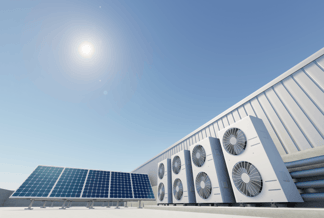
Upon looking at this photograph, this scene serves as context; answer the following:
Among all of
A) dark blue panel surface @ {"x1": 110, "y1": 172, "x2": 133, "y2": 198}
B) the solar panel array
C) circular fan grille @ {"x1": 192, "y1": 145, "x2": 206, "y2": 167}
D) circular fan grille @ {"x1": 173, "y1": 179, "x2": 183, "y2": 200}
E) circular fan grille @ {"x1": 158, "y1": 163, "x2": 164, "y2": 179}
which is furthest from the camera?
Answer: dark blue panel surface @ {"x1": 110, "y1": 172, "x2": 133, "y2": 198}

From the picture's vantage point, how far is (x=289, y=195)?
618 centimetres

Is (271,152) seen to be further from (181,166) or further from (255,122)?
(181,166)

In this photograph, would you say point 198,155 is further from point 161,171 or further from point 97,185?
point 97,185

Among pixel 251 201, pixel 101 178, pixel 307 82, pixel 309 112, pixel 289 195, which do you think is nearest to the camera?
pixel 289 195

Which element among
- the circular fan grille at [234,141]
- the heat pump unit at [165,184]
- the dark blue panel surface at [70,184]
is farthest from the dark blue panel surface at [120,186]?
the circular fan grille at [234,141]

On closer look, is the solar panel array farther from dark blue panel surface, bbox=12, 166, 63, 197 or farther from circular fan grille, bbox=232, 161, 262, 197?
circular fan grille, bbox=232, 161, 262, 197

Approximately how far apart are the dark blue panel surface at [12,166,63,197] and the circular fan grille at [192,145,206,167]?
1871 centimetres

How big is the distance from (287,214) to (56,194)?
22638 millimetres

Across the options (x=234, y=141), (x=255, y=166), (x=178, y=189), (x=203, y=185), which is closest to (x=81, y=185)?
(x=178, y=189)

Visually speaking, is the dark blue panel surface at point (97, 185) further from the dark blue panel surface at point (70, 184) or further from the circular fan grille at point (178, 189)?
the circular fan grille at point (178, 189)

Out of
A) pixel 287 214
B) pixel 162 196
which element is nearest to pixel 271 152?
pixel 287 214

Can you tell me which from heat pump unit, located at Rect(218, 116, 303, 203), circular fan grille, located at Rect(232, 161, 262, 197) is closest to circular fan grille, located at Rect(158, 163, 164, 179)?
heat pump unit, located at Rect(218, 116, 303, 203)

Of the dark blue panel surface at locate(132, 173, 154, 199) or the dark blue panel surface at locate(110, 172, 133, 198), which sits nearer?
the dark blue panel surface at locate(110, 172, 133, 198)

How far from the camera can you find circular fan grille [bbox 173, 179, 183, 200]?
13.2 m
